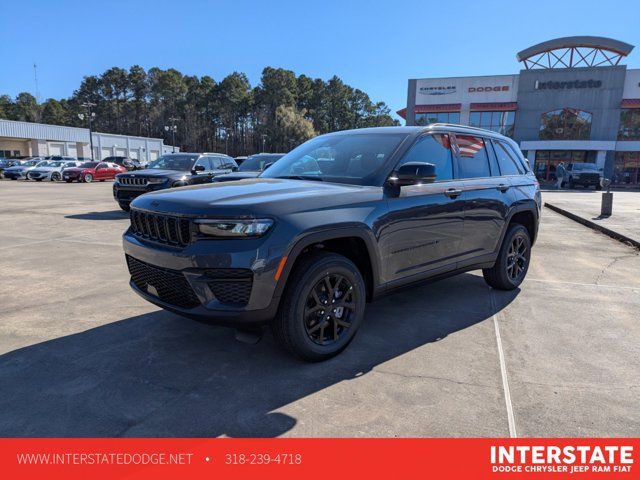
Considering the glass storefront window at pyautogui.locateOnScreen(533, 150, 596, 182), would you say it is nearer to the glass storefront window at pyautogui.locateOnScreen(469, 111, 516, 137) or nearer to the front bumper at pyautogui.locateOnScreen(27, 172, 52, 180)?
the glass storefront window at pyautogui.locateOnScreen(469, 111, 516, 137)

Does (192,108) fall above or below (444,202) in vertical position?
above

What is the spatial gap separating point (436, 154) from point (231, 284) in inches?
94.5

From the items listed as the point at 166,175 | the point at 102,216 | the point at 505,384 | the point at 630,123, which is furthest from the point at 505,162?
the point at 630,123

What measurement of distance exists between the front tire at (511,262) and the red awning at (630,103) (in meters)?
44.2

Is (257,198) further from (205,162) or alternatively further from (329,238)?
(205,162)

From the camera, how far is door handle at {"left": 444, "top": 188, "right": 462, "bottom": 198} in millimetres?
4055

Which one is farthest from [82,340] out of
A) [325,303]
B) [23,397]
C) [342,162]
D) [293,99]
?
[293,99]

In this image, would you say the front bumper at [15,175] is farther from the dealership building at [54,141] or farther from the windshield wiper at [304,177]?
the windshield wiper at [304,177]

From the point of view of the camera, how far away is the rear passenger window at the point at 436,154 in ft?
12.8

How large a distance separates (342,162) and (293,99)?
94.1m

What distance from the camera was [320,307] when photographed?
3145 millimetres

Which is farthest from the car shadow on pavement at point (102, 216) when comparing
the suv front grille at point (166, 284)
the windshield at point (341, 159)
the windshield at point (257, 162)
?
the suv front grille at point (166, 284)
